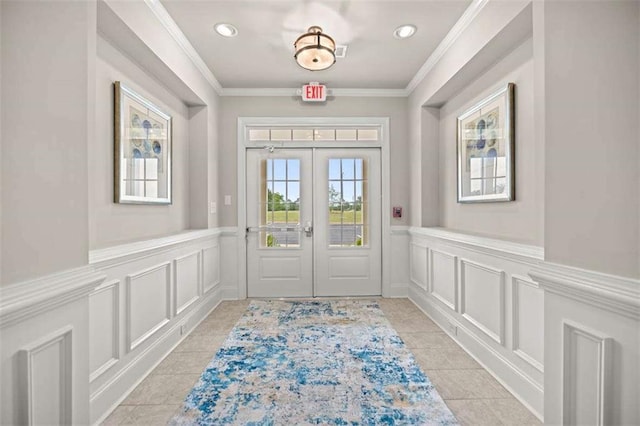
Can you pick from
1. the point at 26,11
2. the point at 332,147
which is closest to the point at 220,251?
the point at 332,147

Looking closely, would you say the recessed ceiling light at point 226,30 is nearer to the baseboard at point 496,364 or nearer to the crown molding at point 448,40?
the crown molding at point 448,40

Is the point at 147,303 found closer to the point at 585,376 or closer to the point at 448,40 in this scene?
the point at 585,376

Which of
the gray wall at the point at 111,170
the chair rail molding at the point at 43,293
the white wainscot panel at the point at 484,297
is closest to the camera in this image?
the chair rail molding at the point at 43,293

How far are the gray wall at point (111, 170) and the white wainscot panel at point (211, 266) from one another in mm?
497

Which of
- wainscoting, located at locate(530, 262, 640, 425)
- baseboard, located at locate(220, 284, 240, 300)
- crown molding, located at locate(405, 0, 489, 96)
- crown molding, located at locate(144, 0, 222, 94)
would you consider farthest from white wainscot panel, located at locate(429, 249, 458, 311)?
crown molding, located at locate(144, 0, 222, 94)

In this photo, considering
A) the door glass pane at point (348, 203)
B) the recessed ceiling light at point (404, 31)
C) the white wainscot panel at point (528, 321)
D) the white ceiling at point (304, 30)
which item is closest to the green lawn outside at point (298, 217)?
the door glass pane at point (348, 203)

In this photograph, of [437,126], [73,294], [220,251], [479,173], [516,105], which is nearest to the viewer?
[73,294]

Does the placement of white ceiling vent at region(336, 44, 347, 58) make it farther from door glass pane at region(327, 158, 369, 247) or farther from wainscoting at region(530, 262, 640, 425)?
wainscoting at region(530, 262, 640, 425)

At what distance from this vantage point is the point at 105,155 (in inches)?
85.8

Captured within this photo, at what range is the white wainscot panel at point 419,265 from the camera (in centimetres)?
371

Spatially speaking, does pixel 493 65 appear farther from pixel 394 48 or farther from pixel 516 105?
pixel 394 48

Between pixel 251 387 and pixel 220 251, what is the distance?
7.42ft

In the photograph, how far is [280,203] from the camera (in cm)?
428

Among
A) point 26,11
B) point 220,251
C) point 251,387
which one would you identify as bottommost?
point 251,387
